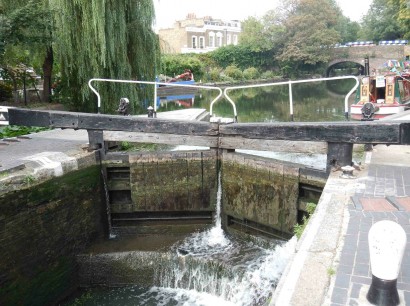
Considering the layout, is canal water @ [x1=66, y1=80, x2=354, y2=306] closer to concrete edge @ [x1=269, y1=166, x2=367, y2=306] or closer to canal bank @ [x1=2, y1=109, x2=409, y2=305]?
canal bank @ [x1=2, y1=109, x2=409, y2=305]

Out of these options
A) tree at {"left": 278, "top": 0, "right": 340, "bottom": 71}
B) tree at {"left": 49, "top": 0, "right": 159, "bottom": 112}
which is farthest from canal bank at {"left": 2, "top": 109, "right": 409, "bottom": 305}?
tree at {"left": 278, "top": 0, "right": 340, "bottom": 71}

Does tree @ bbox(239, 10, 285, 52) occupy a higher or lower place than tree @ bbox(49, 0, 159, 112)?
higher

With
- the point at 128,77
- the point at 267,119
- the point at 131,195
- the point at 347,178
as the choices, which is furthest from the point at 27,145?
the point at 267,119

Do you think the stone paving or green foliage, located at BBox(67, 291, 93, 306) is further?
green foliage, located at BBox(67, 291, 93, 306)

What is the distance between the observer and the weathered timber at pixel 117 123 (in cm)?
717

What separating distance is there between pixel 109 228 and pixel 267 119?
33.9 feet

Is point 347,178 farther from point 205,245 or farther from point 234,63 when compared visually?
point 234,63

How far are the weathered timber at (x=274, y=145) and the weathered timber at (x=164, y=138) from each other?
0.85 feet

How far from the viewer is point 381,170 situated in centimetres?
560

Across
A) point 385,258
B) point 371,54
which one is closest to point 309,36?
point 371,54

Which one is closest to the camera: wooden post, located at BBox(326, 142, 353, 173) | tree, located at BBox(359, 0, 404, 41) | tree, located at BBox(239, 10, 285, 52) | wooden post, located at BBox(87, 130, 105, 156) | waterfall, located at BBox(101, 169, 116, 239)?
wooden post, located at BBox(326, 142, 353, 173)

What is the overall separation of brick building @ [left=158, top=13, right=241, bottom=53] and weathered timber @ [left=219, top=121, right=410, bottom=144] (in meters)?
48.0

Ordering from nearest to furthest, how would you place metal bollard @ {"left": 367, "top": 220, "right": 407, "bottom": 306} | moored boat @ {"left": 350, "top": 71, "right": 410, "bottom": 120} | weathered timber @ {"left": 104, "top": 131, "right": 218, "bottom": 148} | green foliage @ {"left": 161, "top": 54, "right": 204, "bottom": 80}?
metal bollard @ {"left": 367, "top": 220, "right": 407, "bottom": 306} < weathered timber @ {"left": 104, "top": 131, "right": 218, "bottom": 148} < moored boat @ {"left": 350, "top": 71, "right": 410, "bottom": 120} < green foliage @ {"left": 161, "top": 54, "right": 204, "bottom": 80}

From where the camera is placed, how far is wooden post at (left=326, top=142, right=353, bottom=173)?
5715mm
